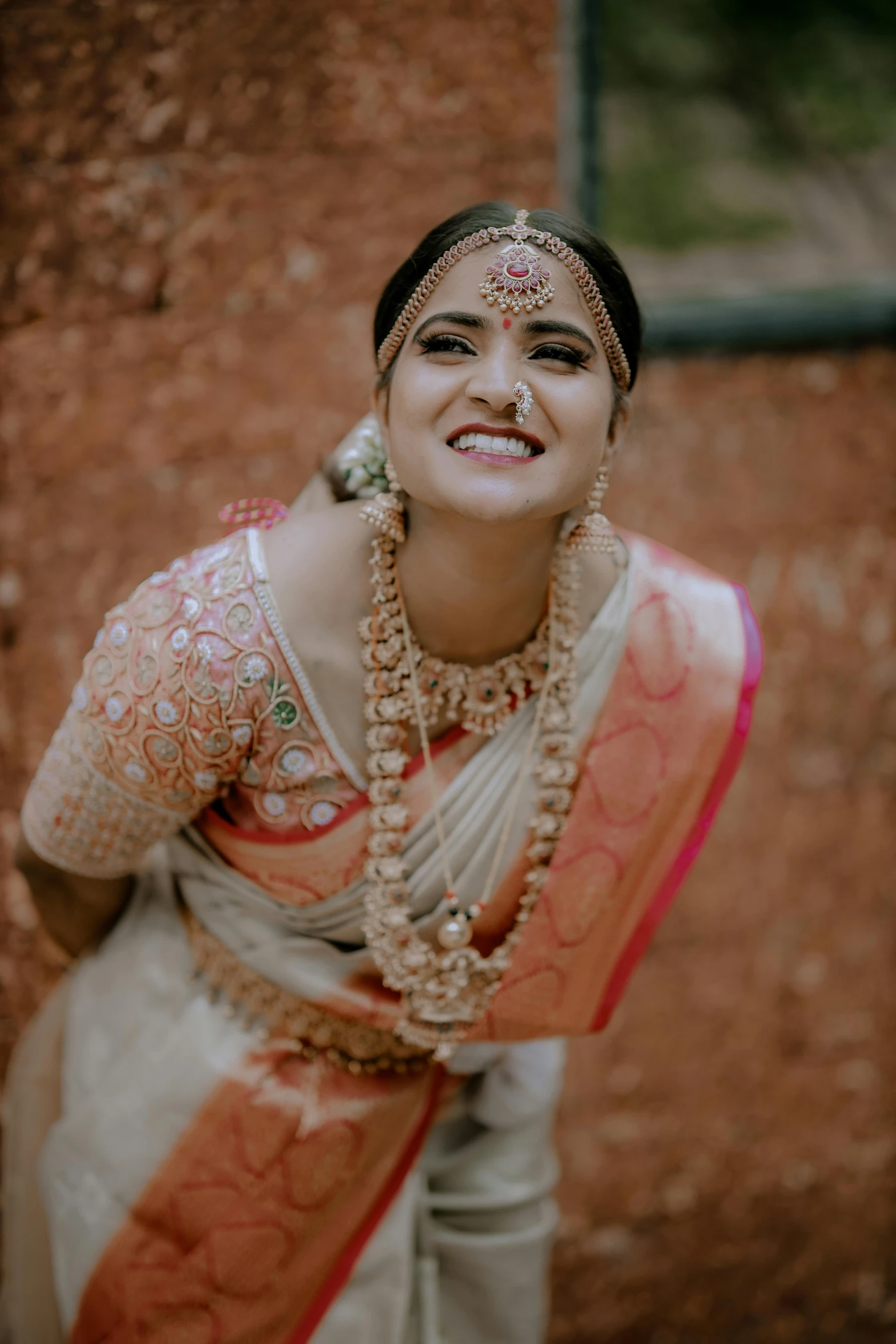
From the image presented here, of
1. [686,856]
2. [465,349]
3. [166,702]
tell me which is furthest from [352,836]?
[465,349]

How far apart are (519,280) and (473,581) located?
24 centimetres

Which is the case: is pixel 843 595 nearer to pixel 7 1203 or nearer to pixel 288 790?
pixel 288 790

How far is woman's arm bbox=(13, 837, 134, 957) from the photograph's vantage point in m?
1.09

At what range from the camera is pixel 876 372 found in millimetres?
1755

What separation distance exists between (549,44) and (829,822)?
4.10ft

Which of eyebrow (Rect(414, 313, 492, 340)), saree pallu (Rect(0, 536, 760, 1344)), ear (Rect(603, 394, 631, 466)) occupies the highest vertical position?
eyebrow (Rect(414, 313, 492, 340))

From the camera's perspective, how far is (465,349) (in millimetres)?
874

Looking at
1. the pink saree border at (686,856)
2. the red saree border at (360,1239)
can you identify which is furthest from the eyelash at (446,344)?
the red saree border at (360,1239)

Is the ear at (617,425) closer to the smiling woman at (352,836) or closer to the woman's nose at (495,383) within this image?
the smiling woman at (352,836)

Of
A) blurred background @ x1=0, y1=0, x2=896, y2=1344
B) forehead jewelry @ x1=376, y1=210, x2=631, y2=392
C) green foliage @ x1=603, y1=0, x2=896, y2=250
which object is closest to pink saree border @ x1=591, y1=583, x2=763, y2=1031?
forehead jewelry @ x1=376, y1=210, x2=631, y2=392

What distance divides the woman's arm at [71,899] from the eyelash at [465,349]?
1.92ft

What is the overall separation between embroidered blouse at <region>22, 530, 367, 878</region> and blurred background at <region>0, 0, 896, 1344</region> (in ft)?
2.13

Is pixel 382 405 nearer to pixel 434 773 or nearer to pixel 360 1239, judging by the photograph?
pixel 434 773

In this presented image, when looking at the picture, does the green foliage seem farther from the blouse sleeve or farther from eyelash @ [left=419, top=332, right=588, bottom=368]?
the blouse sleeve
